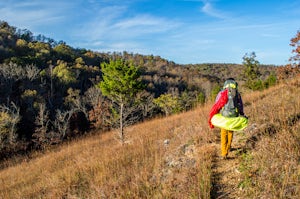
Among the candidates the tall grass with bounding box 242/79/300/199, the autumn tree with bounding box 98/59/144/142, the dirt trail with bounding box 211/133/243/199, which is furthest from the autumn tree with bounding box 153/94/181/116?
the tall grass with bounding box 242/79/300/199

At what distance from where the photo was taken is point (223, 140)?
384cm

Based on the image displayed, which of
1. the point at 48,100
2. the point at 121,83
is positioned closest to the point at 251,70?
the point at 121,83

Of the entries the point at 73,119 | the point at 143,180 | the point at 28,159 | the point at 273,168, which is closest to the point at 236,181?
the point at 273,168

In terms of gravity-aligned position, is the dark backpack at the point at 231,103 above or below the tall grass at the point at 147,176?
above

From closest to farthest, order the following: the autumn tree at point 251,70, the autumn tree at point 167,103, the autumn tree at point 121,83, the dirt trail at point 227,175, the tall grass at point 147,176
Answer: the dirt trail at point 227,175
the tall grass at point 147,176
the autumn tree at point 121,83
the autumn tree at point 251,70
the autumn tree at point 167,103

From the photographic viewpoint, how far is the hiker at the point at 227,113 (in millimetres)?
3675

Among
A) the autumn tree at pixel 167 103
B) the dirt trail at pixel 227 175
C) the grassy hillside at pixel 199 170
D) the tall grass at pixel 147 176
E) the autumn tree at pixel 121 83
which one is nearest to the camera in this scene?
the grassy hillside at pixel 199 170

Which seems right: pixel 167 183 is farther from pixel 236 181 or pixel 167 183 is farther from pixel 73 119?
Result: pixel 73 119

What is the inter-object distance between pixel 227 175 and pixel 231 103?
1.09 meters

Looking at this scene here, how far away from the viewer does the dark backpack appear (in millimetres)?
3768

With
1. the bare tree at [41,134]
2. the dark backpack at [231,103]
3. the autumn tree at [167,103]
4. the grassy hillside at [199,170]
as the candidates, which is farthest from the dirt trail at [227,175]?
the autumn tree at [167,103]

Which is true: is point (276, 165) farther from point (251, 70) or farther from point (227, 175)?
point (251, 70)

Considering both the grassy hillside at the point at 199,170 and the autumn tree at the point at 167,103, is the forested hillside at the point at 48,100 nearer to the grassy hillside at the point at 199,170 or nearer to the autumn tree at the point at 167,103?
the autumn tree at the point at 167,103

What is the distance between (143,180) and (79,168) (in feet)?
6.75
